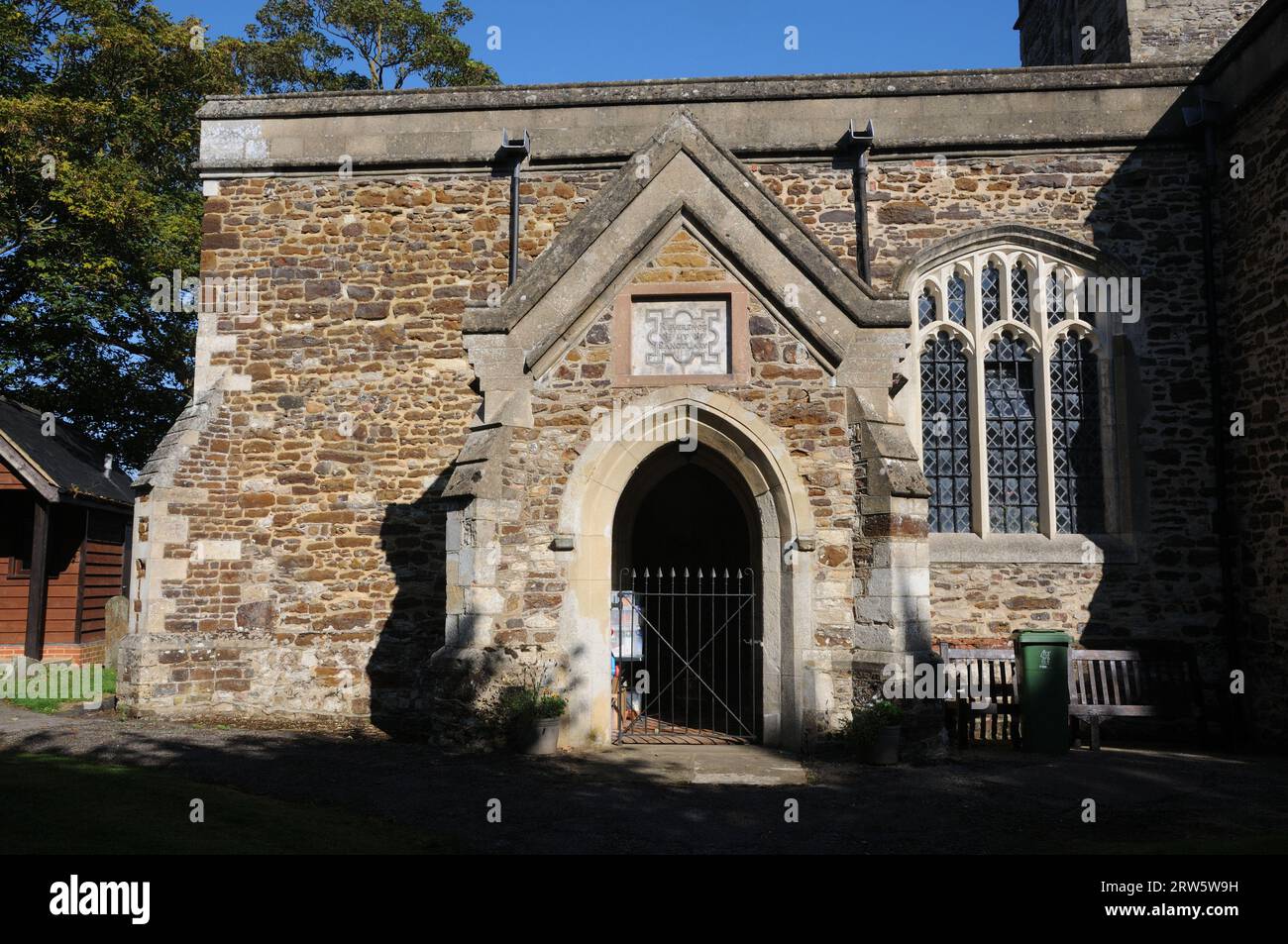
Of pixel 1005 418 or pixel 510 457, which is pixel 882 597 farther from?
pixel 1005 418

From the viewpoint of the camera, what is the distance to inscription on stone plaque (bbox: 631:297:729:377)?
9.38 m

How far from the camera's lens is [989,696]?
10.5 meters

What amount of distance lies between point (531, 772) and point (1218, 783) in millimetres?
6420

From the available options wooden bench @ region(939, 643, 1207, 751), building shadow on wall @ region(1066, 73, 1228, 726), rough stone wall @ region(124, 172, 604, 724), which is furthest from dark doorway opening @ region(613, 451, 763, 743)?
building shadow on wall @ region(1066, 73, 1228, 726)

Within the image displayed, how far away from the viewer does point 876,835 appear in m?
6.37

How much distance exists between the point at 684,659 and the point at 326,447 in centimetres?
604

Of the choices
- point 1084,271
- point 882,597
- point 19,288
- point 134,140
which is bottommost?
point 882,597

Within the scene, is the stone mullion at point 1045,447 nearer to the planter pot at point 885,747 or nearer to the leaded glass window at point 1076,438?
the leaded glass window at point 1076,438

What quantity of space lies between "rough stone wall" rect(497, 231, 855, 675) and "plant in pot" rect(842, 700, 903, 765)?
0.70 meters

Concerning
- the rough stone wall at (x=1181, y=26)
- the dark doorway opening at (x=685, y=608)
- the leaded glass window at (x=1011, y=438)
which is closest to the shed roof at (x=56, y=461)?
the dark doorway opening at (x=685, y=608)

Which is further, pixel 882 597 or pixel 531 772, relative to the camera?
pixel 882 597

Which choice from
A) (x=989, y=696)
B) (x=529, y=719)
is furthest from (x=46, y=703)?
(x=989, y=696)

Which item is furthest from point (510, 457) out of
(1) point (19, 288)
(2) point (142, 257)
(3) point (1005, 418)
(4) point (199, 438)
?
(1) point (19, 288)

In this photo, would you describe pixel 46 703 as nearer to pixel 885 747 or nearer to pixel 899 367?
pixel 885 747
